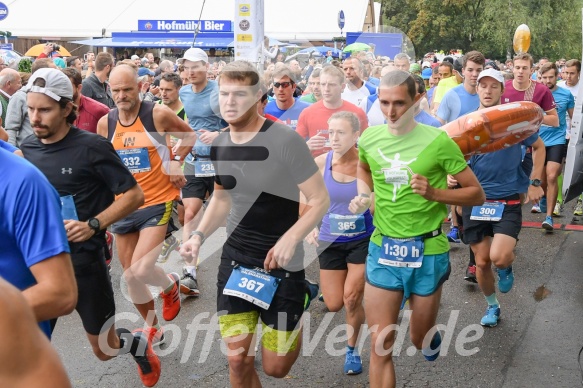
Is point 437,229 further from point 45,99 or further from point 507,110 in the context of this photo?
point 45,99

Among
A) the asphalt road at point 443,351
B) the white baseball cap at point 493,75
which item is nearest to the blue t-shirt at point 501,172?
the white baseball cap at point 493,75

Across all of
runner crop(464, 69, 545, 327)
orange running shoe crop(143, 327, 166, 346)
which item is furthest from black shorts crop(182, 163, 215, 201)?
runner crop(464, 69, 545, 327)

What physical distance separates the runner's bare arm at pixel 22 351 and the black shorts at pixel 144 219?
4038 mm

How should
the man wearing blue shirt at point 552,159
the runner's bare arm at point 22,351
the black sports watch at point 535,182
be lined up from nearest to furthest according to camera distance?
the runner's bare arm at point 22,351
the black sports watch at point 535,182
the man wearing blue shirt at point 552,159

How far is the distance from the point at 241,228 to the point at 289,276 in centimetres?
37

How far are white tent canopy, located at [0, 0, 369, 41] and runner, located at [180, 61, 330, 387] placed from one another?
98.0 ft

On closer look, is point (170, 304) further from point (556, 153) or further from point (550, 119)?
point (556, 153)

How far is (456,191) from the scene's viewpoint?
175 inches

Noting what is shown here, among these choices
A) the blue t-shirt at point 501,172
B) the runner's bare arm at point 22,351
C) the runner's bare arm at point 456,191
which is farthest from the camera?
the blue t-shirt at point 501,172

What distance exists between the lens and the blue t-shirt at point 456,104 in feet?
26.0

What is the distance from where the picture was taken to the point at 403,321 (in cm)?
632

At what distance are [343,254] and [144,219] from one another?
1.55 metres

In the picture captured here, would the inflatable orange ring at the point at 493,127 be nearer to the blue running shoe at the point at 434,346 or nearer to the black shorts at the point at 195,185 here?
the blue running shoe at the point at 434,346

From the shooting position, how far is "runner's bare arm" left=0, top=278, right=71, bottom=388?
169 centimetres
